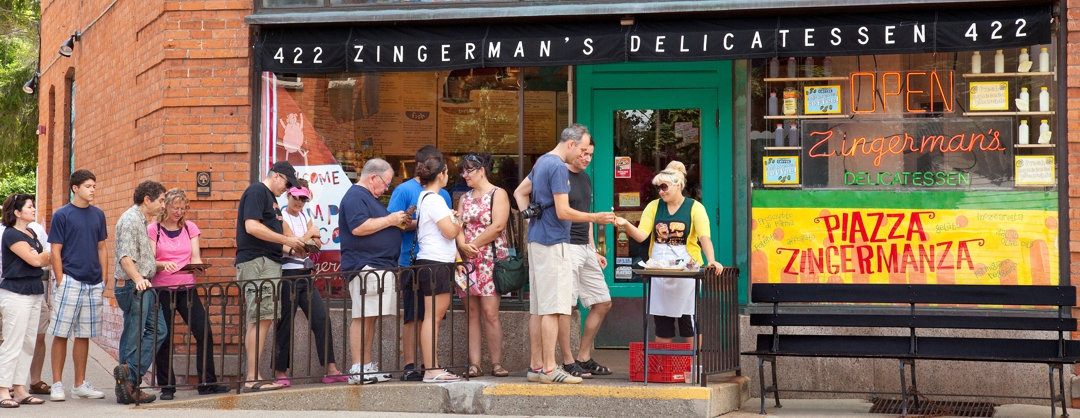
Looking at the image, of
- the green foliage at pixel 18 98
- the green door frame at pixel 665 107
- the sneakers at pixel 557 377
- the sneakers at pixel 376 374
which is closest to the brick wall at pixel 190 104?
the sneakers at pixel 376 374

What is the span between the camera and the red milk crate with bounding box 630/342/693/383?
7.14 meters

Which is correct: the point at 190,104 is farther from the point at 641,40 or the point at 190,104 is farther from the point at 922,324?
the point at 922,324

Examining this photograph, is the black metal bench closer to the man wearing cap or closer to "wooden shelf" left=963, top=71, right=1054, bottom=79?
"wooden shelf" left=963, top=71, right=1054, bottom=79

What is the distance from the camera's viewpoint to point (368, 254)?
7.70 meters

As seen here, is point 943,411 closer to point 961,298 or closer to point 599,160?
point 961,298

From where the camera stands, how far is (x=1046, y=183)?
8.03 m

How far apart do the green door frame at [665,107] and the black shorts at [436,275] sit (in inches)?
88.7

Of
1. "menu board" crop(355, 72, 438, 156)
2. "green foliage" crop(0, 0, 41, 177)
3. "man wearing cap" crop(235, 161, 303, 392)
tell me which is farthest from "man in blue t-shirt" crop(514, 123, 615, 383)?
"green foliage" crop(0, 0, 41, 177)

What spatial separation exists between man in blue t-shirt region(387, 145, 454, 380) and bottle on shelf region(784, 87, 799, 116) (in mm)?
2930

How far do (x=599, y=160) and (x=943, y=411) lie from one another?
3572mm

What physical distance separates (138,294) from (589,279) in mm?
3350

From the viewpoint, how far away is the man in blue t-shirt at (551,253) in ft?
23.2

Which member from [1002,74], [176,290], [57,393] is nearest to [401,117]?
[176,290]

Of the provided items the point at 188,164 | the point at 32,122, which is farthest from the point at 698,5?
the point at 32,122
